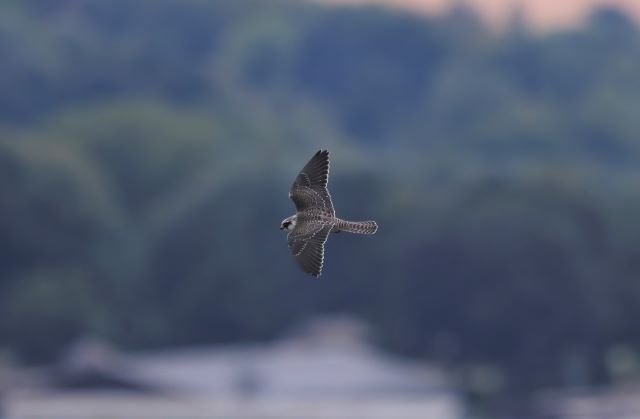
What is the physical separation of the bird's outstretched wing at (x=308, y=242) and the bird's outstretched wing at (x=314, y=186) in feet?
0.37

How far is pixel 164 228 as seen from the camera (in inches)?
4387

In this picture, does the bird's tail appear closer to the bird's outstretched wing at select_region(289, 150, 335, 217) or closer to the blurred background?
the bird's outstretched wing at select_region(289, 150, 335, 217)

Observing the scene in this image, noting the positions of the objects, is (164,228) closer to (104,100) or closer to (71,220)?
(71,220)

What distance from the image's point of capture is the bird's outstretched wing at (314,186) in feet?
43.9

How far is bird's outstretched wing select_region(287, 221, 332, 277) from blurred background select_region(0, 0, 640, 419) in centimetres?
5133

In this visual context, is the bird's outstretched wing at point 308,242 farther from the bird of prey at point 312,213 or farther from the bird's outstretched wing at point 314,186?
the bird's outstretched wing at point 314,186

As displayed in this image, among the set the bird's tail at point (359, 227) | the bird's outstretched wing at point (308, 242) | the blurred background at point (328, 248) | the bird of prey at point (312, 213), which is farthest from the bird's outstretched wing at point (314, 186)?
the blurred background at point (328, 248)

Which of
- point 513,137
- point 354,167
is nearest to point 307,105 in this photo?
point 513,137

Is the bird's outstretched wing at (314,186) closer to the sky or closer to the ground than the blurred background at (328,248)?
closer to the ground

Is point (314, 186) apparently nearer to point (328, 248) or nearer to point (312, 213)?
point (312, 213)

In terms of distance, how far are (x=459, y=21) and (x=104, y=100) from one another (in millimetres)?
25928

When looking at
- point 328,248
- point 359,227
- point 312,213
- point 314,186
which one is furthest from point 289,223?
point 328,248

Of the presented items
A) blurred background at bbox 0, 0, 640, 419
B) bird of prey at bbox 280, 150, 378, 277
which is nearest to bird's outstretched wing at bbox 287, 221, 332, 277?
bird of prey at bbox 280, 150, 378, 277

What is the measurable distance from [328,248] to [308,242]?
281ft
